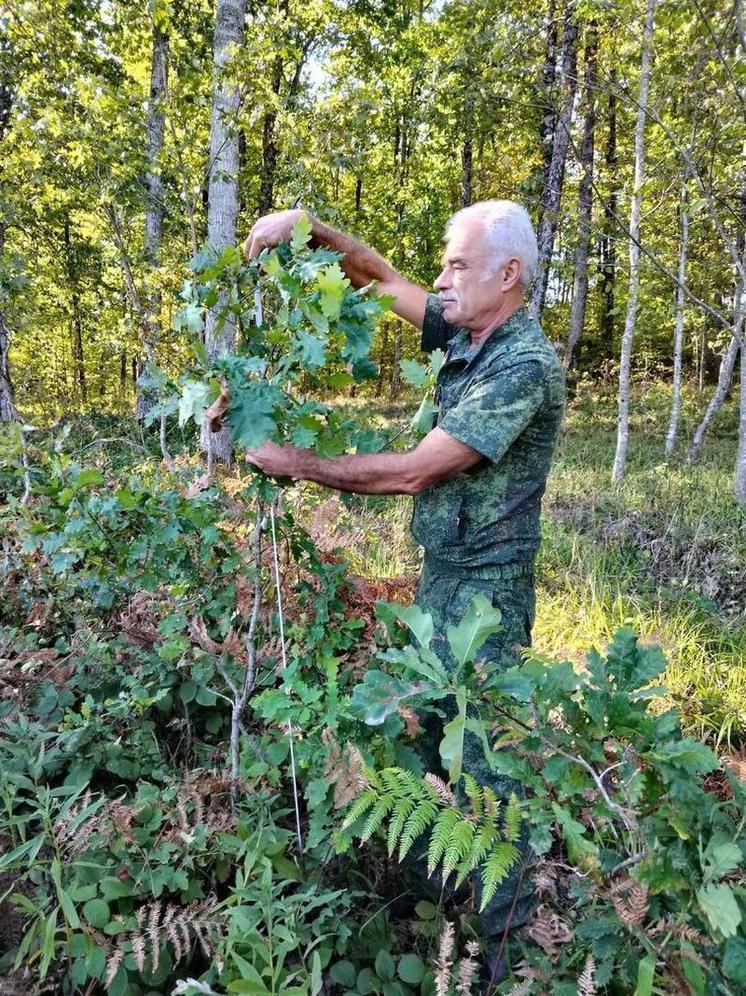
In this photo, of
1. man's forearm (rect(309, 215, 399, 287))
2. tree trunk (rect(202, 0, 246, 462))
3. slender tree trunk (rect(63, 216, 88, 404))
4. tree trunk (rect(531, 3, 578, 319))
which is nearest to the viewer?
man's forearm (rect(309, 215, 399, 287))

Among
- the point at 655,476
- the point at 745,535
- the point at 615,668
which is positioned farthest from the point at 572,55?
the point at 615,668

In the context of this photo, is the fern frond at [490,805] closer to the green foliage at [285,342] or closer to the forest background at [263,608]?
the forest background at [263,608]

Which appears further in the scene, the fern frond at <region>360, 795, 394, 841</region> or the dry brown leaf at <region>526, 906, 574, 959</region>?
the dry brown leaf at <region>526, 906, 574, 959</region>

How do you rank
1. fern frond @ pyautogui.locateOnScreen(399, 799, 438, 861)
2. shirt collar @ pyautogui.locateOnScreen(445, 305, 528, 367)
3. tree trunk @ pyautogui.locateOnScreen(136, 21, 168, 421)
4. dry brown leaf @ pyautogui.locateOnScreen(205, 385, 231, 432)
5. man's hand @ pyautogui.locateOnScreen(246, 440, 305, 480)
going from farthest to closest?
tree trunk @ pyautogui.locateOnScreen(136, 21, 168, 421) → shirt collar @ pyautogui.locateOnScreen(445, 305, 528, 367) → man's hand @ pyautogui.locateOnScreen(246, 440, 305, 480) → dry brown leaf @ pyautogui.locateOnScreen(205, 385, 231, 432) → fern frond @ pyautogui.locateOnScreen(399, 799, 438, 861)

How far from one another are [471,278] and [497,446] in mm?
593

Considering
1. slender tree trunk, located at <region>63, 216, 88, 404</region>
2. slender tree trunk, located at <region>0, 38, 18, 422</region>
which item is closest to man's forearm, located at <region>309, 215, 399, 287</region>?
slender tree trunk, located at <region>0, 38, 18, 422</region>

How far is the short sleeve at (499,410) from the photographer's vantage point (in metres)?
1.76

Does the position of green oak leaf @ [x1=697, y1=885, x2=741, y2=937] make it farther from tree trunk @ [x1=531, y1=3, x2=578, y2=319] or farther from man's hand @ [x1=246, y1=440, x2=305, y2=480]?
tree trunk @ [x1=531, y1=3, x2=578, y2=319]

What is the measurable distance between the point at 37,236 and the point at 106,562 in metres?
11.1

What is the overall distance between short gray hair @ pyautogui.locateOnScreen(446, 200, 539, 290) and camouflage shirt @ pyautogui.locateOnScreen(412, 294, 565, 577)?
0.57 feet

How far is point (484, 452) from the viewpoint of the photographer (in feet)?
5.76

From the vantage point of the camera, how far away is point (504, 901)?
187 cm

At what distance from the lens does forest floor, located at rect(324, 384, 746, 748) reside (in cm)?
335

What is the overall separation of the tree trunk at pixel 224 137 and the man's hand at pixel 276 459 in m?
2.51
